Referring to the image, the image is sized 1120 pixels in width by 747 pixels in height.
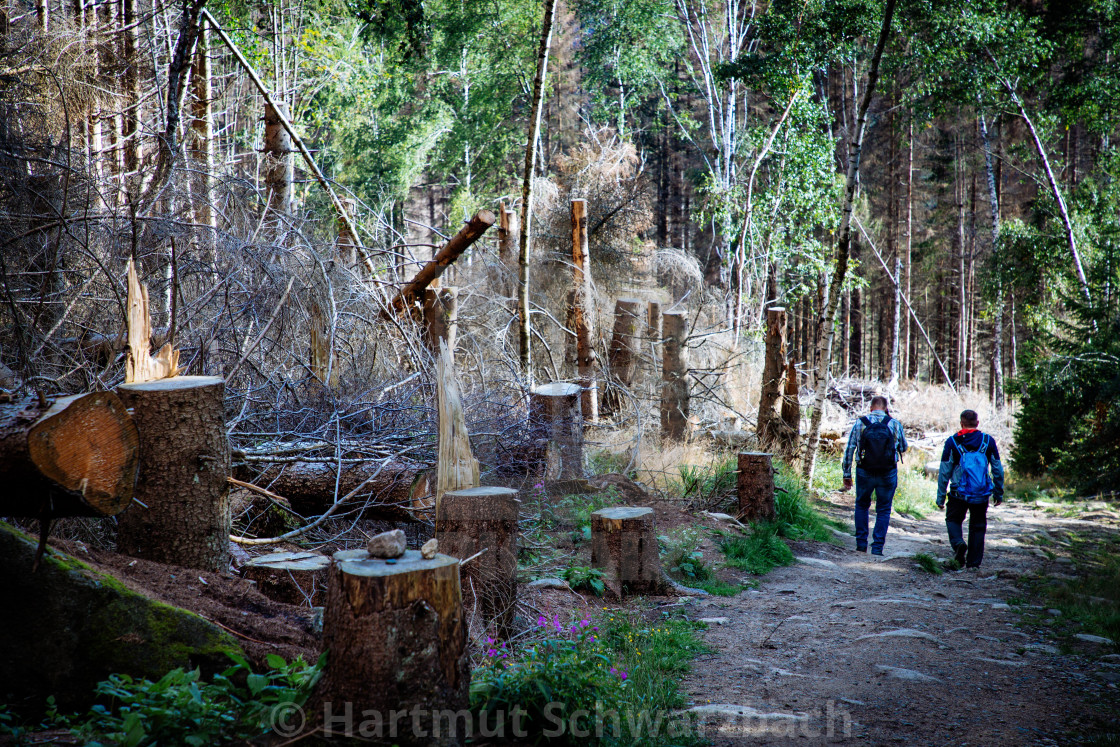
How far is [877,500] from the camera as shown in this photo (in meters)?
8.24

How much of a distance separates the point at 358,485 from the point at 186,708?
2.96 metres

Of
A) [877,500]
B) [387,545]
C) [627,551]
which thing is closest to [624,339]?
[877,500]

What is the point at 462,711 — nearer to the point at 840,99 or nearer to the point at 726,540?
the point at 726,540

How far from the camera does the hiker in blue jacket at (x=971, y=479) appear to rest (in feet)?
23.4

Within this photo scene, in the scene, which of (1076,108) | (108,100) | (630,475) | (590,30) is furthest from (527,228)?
(590,30)

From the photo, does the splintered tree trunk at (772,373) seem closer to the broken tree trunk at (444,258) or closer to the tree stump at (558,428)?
the tree stump at (558,428)

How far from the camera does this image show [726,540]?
7512mm

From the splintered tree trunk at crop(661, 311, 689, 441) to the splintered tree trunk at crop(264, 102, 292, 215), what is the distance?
6209 millimetres

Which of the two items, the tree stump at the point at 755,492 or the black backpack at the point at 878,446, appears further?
the tree stump at the point at 755,492

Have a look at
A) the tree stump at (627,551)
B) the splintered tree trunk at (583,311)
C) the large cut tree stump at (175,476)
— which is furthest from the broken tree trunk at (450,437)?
the splintered tree trunk at (583,311)

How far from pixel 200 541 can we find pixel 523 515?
3614 millimetres

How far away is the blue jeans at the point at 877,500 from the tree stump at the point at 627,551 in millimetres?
3623

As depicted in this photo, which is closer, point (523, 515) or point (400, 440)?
point (400, 440)

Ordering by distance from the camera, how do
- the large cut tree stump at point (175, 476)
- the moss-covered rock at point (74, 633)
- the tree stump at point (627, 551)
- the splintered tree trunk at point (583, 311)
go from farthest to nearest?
the splintered tree trunk at point (583, 311) < the tree stump at point (627, 551) < the large cut tree stump at point (175, 476) < the moss-covered rock at point (74, 633)
